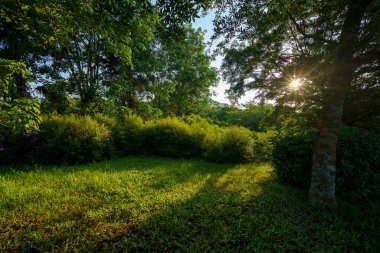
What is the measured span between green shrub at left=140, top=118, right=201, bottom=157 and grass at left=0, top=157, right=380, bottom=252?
5.25 metres

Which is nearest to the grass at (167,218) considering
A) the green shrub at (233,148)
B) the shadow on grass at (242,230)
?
→ the shadow on grass at (242,230)

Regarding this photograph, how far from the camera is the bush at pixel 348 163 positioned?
5.24m

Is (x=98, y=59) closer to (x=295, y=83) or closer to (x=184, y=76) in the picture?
(x=184, y=76)

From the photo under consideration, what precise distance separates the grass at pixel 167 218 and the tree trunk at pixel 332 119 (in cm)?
44

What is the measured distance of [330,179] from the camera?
4.40m

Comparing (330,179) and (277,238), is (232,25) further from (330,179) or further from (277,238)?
(277,238)

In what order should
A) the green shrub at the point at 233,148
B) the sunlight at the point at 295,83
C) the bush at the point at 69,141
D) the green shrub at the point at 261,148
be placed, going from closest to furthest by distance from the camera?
the sunlight at the point at 295,83
the bush at the point at 69,141
the green shrub at the point at 233,148
the green shrub at the point at 261,148

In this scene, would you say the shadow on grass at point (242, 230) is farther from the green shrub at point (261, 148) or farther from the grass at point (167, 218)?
the green shrub at point (261, 148)

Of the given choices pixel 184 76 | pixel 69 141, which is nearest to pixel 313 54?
pixel 69 141

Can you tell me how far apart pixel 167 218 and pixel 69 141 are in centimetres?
619

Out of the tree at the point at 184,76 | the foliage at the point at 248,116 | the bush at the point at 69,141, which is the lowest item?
the bush at the point at 69,141

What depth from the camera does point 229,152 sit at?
31.6ft

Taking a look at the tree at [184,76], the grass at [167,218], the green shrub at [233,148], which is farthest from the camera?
the tree at [184,76]

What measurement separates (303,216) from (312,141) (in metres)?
2.54
